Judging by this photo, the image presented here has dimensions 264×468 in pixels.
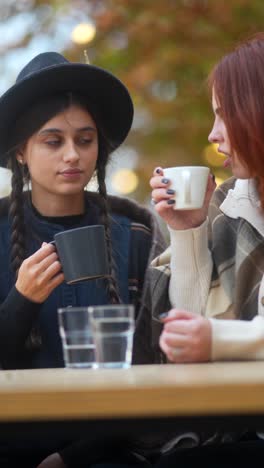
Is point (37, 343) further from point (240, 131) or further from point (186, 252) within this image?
point (240, 131)

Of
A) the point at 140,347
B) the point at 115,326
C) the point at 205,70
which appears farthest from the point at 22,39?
the point at 115,326

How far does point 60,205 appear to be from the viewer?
322 centimetres

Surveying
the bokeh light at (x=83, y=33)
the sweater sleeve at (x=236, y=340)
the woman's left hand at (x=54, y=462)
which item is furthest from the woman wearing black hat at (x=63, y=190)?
the bokeh light at (x=83, y=33)

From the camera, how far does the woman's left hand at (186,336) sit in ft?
6.65

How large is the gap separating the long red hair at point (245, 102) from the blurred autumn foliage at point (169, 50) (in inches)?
159

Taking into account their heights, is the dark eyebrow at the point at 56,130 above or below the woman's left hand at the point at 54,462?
above

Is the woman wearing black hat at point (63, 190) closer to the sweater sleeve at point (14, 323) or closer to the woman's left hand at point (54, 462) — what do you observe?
the sweater sleeve at point (14, 323)

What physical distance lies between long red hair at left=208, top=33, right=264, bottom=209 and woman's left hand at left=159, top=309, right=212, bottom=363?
26.2 inches

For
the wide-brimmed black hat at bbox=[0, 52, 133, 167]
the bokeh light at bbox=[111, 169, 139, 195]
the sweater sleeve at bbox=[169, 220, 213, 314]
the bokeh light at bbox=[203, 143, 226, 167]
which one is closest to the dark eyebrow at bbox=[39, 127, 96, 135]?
the wide-brimmed black hat at bbox=[0, 52, 133, 167]

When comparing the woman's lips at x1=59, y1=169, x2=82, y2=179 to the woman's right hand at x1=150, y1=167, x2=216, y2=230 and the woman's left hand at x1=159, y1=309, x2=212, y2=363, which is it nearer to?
the woman's right hand at x1=150, y1=167, x2=216, y2=230

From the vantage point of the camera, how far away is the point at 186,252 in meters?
2.72

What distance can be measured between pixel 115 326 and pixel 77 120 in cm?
127

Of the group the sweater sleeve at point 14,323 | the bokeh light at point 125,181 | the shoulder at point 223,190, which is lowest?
the sweater sleeve at point 14,323

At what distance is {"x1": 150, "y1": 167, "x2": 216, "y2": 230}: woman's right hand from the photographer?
8.64 feet
